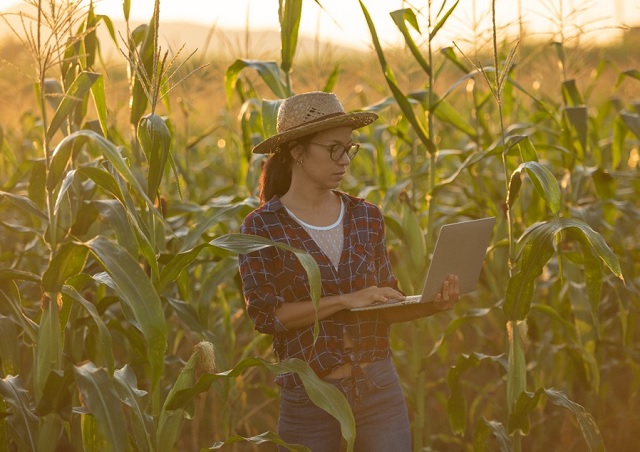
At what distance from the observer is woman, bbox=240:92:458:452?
275 cm

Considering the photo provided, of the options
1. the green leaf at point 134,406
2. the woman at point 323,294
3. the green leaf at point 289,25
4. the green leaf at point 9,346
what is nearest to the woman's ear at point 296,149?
the woman at point 323,294

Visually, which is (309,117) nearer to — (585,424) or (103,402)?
(103,402)

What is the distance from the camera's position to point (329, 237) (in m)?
2.88

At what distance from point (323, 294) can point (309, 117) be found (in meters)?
0.54

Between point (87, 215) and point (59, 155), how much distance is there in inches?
21.7

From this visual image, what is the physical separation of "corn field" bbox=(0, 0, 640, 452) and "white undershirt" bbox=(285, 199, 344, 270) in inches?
14.4

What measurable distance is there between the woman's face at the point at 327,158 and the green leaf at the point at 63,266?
822 mm

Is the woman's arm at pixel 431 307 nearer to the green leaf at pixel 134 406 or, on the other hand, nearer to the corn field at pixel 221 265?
the corn field at pixel 221 265

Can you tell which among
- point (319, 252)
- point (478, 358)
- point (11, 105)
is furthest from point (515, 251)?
point (11, 105)

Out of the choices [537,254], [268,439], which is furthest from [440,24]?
[268,439]

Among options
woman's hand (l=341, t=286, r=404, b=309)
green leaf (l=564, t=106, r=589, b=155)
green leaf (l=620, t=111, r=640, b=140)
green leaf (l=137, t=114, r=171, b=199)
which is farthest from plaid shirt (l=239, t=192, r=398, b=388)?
green leaf (l=620, t=111, r=640, b=140)

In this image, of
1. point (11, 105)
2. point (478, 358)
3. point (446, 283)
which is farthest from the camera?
point (11, 105)

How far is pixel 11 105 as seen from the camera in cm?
667

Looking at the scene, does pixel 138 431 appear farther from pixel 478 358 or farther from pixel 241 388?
pixel 241 388
